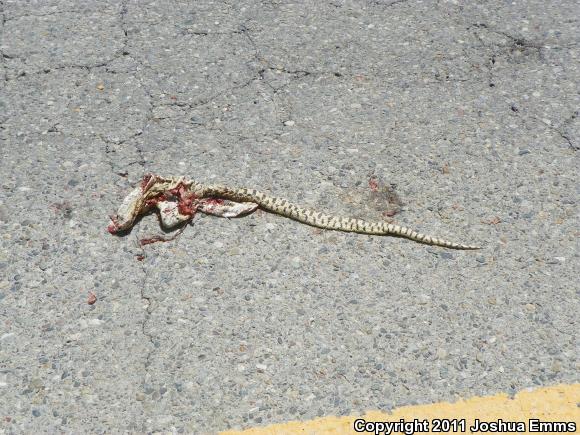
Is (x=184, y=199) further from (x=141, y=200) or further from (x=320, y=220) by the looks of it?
(x=320, y=220)

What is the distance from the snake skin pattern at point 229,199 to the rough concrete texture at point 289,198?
2.7 inches

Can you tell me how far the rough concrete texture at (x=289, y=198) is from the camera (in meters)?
3.62

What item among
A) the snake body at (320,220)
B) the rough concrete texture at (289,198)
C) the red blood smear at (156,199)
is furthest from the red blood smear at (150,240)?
the snake body at (320,220)

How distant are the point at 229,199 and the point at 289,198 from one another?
40 centimetres

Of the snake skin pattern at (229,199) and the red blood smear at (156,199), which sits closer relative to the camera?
the snake skin pattern at (229,199)

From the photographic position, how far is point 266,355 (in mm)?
3721

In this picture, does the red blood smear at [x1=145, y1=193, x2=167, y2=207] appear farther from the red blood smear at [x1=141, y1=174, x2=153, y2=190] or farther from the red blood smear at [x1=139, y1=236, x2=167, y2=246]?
the red blood smear at [x1=139, y1=236, x2=167, y2=246]

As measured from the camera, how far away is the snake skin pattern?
437cm

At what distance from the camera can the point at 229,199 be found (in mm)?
4617

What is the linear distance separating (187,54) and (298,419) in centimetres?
354

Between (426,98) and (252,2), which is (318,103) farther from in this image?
(252,2)

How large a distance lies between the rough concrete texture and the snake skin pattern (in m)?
0.07

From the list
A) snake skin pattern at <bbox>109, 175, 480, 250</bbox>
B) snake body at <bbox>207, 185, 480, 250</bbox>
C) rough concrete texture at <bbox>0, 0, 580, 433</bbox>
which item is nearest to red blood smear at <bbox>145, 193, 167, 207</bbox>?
snake skin pattern at <bbox>109, 175, 480, 250</bbox>

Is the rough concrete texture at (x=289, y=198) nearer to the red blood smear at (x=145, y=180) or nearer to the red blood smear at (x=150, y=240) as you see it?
the red blood smear at (x=150, y=240)
